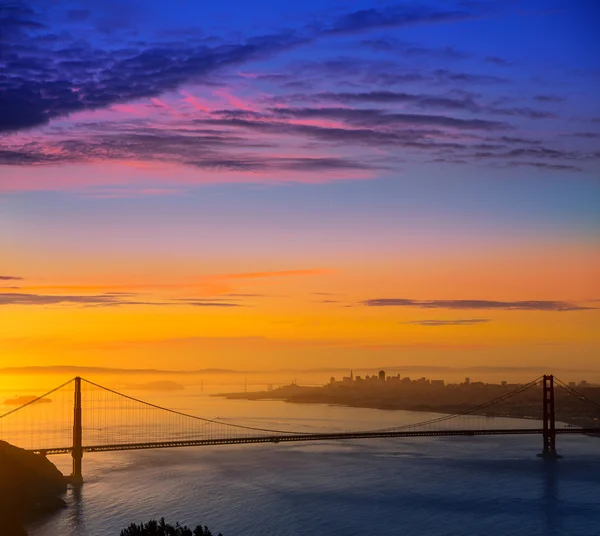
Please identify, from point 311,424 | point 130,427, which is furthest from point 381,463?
point 130,427

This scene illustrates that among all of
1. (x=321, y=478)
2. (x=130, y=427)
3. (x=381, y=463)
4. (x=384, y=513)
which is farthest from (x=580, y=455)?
(x=130, y=427)

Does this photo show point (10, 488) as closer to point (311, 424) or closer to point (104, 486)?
point (104, 486)

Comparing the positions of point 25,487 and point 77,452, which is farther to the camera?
point 77,452

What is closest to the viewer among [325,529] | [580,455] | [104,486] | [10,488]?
[325,529]

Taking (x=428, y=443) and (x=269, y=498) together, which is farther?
(x=428, y=443)

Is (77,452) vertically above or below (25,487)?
above

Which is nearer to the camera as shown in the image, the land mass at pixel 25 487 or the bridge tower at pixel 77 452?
the land mass at pixel 25 487

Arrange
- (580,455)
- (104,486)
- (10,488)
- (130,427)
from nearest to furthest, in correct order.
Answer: (10,488) < (104,486) < (580,455) < (130,427)

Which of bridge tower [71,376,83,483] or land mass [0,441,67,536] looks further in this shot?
bridge tower [71,376,83,483]

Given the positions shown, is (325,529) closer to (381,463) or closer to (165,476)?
(165,476)
